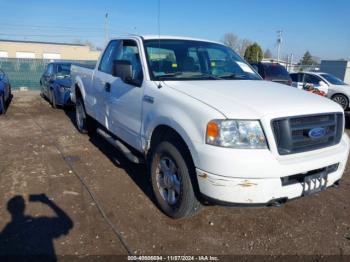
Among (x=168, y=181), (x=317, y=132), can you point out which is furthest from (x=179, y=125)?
(x=317, y=132)

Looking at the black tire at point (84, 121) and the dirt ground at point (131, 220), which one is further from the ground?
the black tire at point (84, 121)

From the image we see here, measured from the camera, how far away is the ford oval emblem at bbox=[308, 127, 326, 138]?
2.98 m

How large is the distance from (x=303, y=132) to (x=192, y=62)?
6.14 feet

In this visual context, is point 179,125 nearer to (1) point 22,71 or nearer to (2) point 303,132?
(2) point 303,132

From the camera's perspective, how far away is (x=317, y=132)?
10.00 ft

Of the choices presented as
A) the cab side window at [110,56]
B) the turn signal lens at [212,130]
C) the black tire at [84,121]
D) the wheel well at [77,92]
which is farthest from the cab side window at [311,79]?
the turn signal lens at [212,130]

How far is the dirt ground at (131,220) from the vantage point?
3.11m

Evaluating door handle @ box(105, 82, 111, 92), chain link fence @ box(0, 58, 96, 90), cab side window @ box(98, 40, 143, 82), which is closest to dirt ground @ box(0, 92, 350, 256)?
door handle @ box(105, 82, 111, 92)

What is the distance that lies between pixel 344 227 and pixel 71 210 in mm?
3128

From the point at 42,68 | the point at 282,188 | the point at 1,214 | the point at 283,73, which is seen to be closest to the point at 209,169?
the point at 282,188

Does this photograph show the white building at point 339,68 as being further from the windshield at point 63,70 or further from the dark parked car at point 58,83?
the dark parked car at point 58,83

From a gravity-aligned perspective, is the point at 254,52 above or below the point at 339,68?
above

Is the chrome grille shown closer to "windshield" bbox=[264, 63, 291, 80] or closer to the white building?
"windshield" bbox=[264, 63, 291, 80]

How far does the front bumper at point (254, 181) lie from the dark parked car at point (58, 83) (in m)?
8.23
